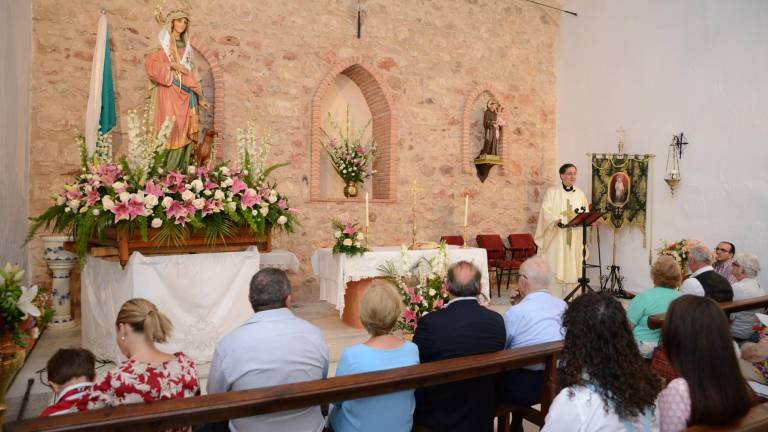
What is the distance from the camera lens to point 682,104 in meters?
8.09

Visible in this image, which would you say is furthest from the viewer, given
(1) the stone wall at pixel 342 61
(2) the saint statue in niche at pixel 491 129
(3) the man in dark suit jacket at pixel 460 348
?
(2) the saint statue in niche at pixel 491 129

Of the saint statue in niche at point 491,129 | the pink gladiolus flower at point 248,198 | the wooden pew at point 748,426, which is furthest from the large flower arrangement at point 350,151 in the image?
the wooden pew at point 748,426

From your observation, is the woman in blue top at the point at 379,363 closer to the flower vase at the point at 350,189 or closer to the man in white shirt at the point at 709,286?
the man in white shirt at the point at 709,286

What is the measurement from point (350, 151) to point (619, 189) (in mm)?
4492

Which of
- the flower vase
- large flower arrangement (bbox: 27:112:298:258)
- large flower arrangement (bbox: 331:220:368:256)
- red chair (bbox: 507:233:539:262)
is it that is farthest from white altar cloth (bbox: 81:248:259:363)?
red chair (bbox: 507:233:539:262)

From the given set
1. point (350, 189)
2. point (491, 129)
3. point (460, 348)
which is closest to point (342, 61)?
point (350, 189)

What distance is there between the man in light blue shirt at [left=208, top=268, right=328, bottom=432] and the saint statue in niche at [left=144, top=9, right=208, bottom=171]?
3584mm

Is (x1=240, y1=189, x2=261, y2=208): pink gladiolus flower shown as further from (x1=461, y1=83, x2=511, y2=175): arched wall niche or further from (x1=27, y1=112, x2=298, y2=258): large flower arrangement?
(x1=461, y1=83, x2=511, y2=175): arched wall niche

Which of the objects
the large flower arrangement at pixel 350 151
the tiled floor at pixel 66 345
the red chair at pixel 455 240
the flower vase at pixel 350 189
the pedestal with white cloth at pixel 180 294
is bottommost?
the tiled floor at pixel 66 345

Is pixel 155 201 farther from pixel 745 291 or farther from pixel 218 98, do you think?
pixel 745 291

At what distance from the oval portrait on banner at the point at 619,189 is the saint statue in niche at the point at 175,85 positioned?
6.67m

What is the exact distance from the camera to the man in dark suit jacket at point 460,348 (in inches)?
92.7

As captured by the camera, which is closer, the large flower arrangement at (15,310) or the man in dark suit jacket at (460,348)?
the large flower arrangement at (15,310)

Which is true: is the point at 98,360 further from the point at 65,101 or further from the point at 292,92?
the point at 292,92
